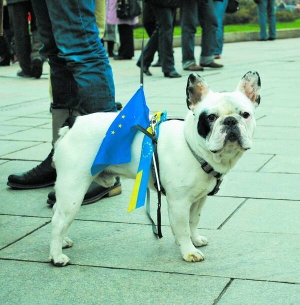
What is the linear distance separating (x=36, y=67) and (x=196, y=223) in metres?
8.02

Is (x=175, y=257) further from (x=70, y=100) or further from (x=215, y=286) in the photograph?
(x=70, y=100)

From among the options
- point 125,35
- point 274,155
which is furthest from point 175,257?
point 125,35

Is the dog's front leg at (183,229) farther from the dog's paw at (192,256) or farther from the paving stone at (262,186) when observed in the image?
the paving stone at (262,186)

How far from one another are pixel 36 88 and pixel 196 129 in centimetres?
722

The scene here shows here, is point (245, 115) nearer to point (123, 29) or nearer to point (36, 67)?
point (36, 67)

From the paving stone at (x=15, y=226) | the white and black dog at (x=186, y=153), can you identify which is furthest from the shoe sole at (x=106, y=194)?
the white and black dog at (x=186, y=153)

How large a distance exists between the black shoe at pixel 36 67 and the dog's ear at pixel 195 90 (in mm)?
8122

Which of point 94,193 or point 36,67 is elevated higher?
point 94,193

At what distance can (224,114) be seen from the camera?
3178 mm

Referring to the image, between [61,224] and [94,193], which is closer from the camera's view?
[61,224]

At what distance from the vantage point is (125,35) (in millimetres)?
14844

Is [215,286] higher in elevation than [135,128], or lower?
lower

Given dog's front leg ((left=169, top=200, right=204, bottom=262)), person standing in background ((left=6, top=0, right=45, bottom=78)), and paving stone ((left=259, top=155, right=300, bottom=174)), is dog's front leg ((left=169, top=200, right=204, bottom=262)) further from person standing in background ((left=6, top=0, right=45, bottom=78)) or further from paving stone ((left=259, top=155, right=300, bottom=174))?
person standing in background ((left=6, top=0, right=45, bottom=78))

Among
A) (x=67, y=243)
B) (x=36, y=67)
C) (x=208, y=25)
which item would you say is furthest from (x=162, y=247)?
(x=208, y=25)
